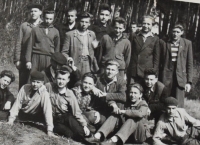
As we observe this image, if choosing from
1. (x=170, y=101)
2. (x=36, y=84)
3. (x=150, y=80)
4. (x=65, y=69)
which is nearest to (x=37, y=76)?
(x=36, y=84)

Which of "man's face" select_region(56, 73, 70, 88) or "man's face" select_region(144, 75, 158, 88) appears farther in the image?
"man's face" select_region(144, 75, 158, 88)

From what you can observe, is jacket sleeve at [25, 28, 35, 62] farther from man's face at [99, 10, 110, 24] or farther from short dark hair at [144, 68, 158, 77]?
short dark hair at [144, 68, 158, 77]

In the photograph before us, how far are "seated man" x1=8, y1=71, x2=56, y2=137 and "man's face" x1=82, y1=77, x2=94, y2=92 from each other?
20 cm

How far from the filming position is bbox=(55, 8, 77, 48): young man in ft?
→ 5.66

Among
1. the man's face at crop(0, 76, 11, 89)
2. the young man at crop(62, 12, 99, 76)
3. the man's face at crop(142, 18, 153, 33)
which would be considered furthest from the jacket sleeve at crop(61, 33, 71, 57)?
the man's face at crop(142, 18, 153, 33)

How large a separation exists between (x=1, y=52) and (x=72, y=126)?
0.62m

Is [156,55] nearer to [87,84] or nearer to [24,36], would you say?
[87,84]

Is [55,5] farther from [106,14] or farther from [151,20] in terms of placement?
[151,20]

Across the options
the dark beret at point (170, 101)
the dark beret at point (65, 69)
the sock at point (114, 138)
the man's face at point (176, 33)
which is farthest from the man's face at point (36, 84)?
the man's face at point (176, 33)

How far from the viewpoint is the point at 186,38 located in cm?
177

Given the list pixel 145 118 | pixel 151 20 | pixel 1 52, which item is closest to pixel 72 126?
pixel 145 118

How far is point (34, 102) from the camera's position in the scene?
5.13ft

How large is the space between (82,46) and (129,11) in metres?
0.36

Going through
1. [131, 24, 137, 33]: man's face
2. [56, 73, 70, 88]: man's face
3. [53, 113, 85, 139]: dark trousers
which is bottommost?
[53, 113, 85, 139]: dark trousers
